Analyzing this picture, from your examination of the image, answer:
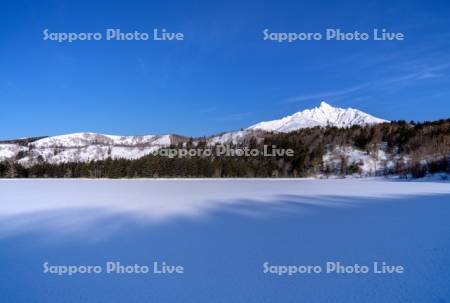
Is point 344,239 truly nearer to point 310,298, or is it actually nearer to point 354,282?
point 354,282

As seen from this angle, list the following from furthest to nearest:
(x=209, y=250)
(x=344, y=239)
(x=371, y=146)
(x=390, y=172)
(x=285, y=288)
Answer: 1. (x=371, y=146)
2. (x=390, y=172)
3. (x=344, y=239)
4. (x=209, y=250)
5. (x=285, y=288)

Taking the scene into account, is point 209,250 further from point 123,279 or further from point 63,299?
point 63,299

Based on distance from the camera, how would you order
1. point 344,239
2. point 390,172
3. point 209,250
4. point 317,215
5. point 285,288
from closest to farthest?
point 285,288 < point 209,250 < point 344,239 < point 317,215 < point 390,172

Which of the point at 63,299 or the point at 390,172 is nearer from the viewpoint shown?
the point at 63,299

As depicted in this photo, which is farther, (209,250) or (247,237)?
(247,237)

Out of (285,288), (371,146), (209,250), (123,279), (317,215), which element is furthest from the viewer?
(371,146)

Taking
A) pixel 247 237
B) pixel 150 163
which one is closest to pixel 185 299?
pixel 247 237

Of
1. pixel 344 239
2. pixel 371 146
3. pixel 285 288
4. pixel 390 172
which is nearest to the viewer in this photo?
pixel 285 288

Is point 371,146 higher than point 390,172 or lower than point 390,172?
higher

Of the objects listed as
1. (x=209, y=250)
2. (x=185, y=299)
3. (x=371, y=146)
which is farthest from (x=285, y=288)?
(x=371, y=146)
